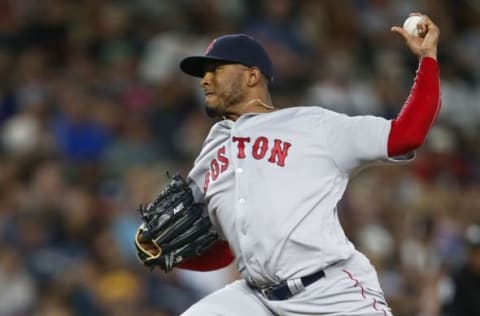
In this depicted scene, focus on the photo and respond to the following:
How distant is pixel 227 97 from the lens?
498 cm

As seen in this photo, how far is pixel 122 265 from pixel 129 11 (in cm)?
311

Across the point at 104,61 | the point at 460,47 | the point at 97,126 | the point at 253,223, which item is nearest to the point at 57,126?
the point at 97,126

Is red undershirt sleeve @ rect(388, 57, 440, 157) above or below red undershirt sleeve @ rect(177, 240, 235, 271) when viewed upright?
above

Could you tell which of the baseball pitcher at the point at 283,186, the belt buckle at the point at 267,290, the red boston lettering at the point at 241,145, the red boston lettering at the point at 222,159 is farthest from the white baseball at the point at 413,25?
the belt buckle at the point at 267,290

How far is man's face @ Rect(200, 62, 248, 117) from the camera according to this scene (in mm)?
4977

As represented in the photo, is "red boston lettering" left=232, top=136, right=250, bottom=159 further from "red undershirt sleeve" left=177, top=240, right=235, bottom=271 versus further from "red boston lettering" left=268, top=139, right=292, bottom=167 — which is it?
"red undershirt sleeve" left=177, top=240, right=235, bottom=271

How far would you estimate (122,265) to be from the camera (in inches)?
338

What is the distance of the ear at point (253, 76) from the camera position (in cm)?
501

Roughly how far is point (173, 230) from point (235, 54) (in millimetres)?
729

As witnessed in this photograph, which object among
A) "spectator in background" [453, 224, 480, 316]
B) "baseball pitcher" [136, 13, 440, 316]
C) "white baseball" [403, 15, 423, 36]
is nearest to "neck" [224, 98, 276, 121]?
"baseball pitcher" [136, 13, 440, 316]

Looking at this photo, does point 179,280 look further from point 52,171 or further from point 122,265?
point 52,171

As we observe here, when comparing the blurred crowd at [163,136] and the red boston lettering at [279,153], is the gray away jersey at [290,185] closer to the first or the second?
the red boston lettering at [279,153]

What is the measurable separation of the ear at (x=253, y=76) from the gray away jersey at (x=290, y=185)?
0.52ft

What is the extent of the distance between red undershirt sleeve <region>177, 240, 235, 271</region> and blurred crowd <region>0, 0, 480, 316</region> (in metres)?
1.91
